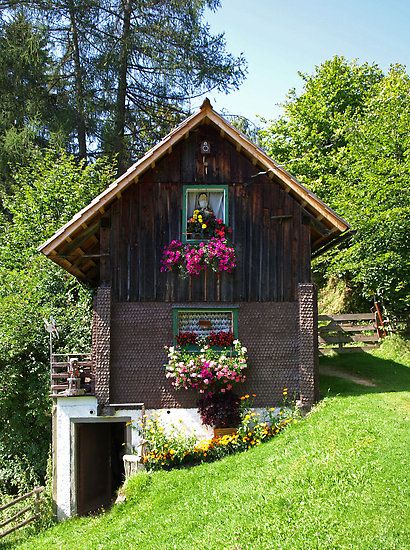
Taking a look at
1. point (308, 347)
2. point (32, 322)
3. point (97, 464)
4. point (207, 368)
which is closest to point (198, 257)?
point (207, 368)

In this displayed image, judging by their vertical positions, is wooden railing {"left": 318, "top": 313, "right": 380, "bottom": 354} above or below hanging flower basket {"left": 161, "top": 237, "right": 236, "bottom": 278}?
below

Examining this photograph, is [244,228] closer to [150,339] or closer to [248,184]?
[248,184]

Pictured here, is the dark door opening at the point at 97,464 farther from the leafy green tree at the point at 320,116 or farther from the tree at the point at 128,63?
the leafy green tree at the point at 320,116

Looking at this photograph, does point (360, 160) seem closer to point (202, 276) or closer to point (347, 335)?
point (347, 335)

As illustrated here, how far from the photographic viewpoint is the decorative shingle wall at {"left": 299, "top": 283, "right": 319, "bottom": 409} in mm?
13805

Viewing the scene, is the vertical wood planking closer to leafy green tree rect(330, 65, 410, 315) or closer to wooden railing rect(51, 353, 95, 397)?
wooden railing rect(51, 353, 95, 397)

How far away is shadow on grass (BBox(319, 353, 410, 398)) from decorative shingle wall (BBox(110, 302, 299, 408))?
1729 mm

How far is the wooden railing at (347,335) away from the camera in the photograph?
20906 millimetres

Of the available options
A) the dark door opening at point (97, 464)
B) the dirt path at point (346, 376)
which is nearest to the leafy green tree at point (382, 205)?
the dirt path at point (346, 376)

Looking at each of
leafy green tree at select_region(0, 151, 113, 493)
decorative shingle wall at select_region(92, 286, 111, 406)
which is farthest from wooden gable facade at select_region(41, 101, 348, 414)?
leafy green tree at select_region(0, 151, 113, 493)

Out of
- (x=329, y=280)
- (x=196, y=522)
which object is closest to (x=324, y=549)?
(x=196, y=522)

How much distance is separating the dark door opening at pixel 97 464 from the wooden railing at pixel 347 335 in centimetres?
763

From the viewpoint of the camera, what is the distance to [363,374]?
705 inches

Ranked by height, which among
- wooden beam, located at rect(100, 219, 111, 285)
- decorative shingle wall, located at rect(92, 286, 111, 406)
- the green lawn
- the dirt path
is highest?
wooden beam, located at rect(100, 219, 111, 285)
